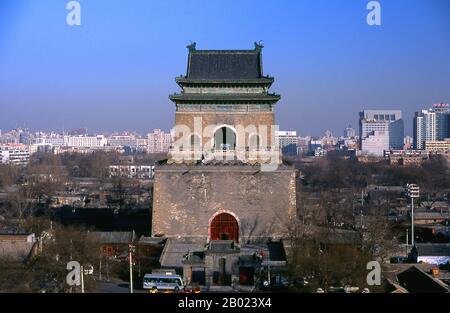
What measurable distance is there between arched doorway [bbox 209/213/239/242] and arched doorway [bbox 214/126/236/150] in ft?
4.77

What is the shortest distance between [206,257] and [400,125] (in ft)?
231

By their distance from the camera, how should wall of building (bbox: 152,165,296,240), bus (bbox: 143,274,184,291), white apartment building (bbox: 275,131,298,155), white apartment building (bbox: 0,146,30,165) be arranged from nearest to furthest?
bus (bbox: 143,274,184,291), wall of building (bbox: 152,165,296,240), white apartment building (bbox: 0,146,30,165), white apartment building (bbox: 275,131,298,155)

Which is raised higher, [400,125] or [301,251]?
[400,125]

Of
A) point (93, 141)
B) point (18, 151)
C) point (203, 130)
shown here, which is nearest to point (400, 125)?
point (93, 141)

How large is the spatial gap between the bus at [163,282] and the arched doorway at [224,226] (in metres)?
2.84

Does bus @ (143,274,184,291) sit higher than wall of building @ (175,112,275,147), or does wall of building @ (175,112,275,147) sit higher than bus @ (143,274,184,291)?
wall of building @ (175,112,275,147)

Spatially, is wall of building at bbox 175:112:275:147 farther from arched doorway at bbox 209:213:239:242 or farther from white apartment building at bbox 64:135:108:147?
white apartment building at bbox 64:135:108:147

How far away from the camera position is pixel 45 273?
9305 mm

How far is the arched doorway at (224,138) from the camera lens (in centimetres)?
1321

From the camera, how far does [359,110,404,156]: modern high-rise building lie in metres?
68.7

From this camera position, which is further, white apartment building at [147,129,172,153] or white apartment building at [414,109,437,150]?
white apartment building at [147,129,172,153]

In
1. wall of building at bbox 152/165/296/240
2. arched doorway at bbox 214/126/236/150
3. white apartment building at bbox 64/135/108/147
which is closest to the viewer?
wall of building at bbox 152/165/296/240

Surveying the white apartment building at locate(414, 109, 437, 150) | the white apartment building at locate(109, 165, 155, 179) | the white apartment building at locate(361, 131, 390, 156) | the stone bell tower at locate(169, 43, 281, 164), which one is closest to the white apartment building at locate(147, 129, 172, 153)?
the white apartment building at locate(109, 165, 155, 179)
